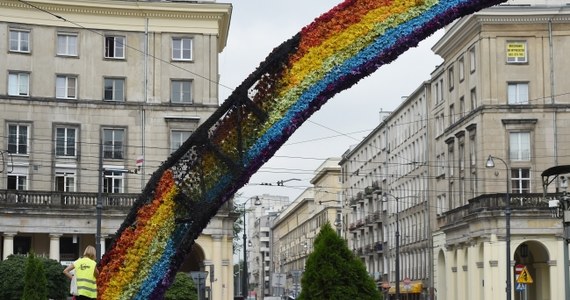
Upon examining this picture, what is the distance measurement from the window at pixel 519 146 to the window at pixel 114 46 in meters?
24.9

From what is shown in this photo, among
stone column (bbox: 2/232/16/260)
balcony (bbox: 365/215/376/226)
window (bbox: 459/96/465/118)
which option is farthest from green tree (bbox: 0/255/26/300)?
balcony (bbox: 365/215/376/226)

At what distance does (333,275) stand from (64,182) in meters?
38.3

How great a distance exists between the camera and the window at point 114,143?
6319 cm

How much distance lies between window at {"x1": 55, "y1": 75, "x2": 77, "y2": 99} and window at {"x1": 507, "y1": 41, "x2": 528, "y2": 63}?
2707cm

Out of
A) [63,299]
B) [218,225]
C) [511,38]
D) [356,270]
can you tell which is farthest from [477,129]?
[356,270]

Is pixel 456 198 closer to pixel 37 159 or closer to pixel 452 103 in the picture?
pixel 452 103

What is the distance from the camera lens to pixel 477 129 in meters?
71.9

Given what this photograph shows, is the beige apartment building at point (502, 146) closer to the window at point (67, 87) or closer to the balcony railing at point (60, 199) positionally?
the balcony railing at point (60, 199)

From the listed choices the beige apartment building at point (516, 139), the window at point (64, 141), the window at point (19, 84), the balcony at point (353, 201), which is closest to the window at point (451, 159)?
the beige apartment building at point (516, 139)

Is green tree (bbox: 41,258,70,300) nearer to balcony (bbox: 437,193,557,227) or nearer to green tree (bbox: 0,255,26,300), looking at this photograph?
green tree (bbox: 0,255,26,300)

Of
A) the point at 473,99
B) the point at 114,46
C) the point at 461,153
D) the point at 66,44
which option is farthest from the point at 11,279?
the point at 461,153

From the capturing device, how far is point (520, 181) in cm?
7056

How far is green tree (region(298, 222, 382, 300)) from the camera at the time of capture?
27031mm

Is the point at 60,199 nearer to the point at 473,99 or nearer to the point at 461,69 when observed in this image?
the point at 473,99
